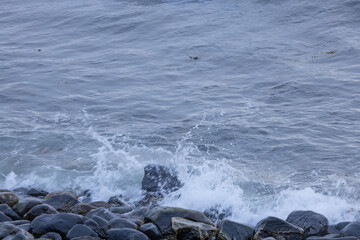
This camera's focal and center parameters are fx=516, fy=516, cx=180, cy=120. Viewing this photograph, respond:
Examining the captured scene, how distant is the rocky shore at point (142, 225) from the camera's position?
18.3 feet

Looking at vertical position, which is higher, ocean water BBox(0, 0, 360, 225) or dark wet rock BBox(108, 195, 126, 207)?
ocean water BBox(0, 0, 360, 225)

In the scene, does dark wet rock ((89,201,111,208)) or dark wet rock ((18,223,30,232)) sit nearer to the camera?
dark wet rock ((18,223,30,232))

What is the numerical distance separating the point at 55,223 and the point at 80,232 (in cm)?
37

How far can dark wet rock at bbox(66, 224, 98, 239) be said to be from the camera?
554cm

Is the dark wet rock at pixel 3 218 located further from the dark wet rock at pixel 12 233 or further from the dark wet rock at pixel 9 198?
the dark wet rock at pixel 12 233

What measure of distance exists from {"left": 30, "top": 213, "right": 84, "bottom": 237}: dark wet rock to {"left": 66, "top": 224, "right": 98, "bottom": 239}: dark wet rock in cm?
14

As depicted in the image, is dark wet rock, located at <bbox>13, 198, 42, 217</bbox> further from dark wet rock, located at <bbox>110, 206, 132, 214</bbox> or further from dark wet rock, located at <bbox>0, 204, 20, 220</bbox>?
dark wet rock, located at <bbox>110, 206, 132, 214</bbox>

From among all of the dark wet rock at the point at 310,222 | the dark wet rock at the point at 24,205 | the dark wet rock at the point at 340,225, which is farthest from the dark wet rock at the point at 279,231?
the dark wet rock at the point at 24,205

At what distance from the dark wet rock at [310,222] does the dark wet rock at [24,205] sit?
3.19 meters

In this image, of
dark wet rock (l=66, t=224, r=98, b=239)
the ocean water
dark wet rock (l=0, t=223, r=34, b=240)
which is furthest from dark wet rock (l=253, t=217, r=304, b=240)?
dark wet rock (l=0, t=223, r=34, b=240)

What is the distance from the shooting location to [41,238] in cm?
545

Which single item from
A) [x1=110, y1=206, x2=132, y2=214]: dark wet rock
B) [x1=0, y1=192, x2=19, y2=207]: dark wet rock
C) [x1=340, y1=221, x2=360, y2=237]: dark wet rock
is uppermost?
[x1=0, y1=192, x2=19, y2=207]: dark wet rock

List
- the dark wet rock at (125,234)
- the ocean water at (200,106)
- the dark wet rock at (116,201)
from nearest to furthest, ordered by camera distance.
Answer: the dark wet rock at (125,234), the dark wet rock at (116,201), the ocean water at (200,106)

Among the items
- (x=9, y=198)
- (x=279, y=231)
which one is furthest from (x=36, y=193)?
(x=279, y=231)
